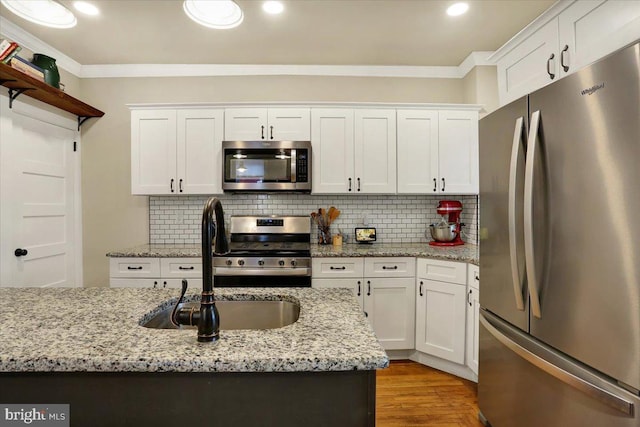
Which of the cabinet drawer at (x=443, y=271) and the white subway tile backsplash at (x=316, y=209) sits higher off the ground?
the white subway tile backsplash at (x=316, y=209)

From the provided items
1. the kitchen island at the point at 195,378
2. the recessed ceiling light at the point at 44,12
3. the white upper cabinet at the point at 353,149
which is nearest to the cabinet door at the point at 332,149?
the white upper cabinet at the point at 353,149

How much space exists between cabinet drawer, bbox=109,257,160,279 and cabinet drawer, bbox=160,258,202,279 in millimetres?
51

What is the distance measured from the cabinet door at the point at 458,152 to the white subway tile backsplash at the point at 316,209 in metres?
0.28

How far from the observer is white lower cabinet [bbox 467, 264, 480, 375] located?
235 cm

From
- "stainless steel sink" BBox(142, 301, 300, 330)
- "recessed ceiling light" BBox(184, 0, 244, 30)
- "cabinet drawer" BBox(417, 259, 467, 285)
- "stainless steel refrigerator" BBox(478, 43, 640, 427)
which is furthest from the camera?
"cabinet drawer" BBox(417, 259, 467, 285)

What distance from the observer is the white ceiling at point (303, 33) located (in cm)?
235

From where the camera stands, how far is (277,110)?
3004 millimetres

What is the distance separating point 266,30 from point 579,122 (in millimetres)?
2254

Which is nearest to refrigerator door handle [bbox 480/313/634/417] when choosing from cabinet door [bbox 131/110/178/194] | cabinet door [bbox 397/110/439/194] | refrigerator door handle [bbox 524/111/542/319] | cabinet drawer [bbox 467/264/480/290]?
refrigerator door handle [bbox 524/111/542/319]

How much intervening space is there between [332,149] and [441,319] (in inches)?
66.3

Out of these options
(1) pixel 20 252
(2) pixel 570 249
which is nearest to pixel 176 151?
(1) pixel 20 252

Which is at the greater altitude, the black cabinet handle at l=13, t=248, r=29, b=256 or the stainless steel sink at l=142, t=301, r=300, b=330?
the black cabinet handle at l=13, t=248, r=29, b=256

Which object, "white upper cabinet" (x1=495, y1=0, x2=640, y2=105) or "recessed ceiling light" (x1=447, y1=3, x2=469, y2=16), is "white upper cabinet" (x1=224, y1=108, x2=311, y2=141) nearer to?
"recessed ceiling light" (x1=447, y1=3, x2=469, y2=16)

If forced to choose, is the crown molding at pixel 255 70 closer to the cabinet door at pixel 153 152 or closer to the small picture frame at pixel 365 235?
the cabinet door at pixel 153 152
